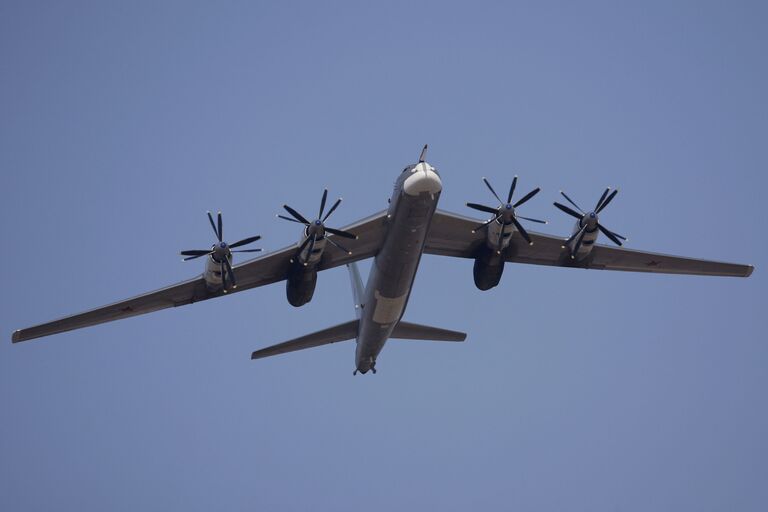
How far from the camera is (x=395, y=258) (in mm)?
37094

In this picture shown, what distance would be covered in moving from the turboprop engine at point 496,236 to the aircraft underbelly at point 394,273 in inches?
119

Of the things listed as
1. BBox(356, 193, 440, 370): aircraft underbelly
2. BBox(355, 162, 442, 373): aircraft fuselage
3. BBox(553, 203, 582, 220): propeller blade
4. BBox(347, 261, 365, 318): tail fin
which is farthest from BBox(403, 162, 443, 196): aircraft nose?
BBox(347, 261, 365, 318): tail fin

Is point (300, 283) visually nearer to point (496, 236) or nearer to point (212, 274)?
point (212, 274)

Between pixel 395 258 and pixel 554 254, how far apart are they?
8313mm

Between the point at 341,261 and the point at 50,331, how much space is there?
12.4 m

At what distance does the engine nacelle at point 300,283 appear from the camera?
129 ft

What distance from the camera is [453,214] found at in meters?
40.0

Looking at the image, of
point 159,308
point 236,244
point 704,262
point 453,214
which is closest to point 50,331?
point 159,308

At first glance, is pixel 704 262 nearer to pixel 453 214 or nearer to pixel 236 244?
pixel 453 214

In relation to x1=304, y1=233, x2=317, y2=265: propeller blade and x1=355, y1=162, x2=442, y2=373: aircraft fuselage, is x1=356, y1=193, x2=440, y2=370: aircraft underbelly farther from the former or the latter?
x1=304, y1=233, x2=317, y2=265: propeller blade

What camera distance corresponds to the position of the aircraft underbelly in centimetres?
3538

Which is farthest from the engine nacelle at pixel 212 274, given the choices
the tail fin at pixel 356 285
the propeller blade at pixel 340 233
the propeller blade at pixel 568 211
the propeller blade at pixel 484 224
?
the propeller blade at pixel 568 211

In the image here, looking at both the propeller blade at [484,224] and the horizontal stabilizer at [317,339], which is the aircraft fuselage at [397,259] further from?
the propeller blade at [484,224]

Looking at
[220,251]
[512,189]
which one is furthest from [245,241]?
[512,189]
